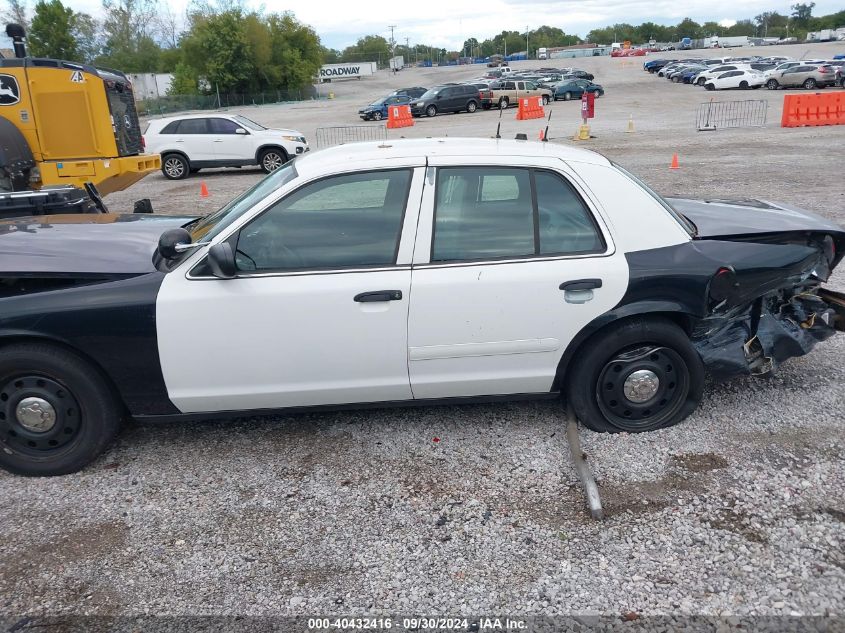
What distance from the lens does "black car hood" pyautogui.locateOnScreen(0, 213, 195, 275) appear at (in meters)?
3.68

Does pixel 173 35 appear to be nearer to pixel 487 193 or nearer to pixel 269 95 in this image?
pixel 269 95

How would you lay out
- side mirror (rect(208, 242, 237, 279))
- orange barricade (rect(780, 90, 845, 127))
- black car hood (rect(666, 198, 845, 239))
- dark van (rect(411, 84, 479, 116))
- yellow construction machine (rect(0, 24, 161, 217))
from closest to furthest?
1. side mirror (rect(208, 242, 237, 279))
2. black car hood (rect(666, 198, 845, 239))
3. yellow construction machine (rect(0, 24, 161, 217))
4. orange barricade (rect(780, 90, 845, 127))
5. dark van (rect(411, 84, 479, 116))

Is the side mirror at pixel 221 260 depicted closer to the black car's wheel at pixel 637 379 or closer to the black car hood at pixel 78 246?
the black car hood at pixel 78 246

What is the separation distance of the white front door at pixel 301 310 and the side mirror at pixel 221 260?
8 cm

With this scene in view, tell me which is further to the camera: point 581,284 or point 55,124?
point 55,124

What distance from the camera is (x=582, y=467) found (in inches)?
143

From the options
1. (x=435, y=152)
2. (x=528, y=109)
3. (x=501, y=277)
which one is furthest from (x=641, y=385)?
(x=528, y=109)

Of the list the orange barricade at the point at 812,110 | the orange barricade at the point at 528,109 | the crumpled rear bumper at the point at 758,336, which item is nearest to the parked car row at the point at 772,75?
the orange barricade at the point at 528,109

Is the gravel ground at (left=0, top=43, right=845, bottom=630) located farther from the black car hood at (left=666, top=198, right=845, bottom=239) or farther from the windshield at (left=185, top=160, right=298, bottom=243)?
the windshield at (left=185, top=160, right=298, bottom=243)

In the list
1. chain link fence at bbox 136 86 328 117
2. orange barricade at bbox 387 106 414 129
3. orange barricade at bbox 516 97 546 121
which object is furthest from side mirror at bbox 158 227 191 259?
chain link fence at bbox 136 86 328 117

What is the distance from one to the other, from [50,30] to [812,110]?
Result: 7015 centimetres

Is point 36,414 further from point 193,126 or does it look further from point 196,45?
point 196,45

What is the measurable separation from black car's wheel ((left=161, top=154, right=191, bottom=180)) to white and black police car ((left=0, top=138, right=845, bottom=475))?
1451 cm

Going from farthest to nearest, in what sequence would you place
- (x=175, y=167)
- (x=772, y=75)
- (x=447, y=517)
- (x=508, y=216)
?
(x=772, y=75), (x=175, y=167), (x=508, y=216), (x=447, y=517)
